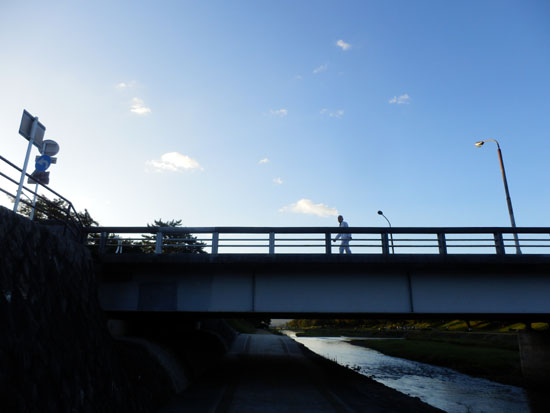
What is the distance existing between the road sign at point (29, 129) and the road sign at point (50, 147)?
435 mm

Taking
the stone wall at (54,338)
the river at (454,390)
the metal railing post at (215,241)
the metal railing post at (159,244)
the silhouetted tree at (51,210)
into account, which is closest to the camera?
the stone wall at (54,338)

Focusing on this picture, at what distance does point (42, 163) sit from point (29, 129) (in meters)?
1.50

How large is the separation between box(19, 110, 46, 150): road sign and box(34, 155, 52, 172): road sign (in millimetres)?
413

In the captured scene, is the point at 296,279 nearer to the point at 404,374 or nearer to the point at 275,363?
the point at 275,363

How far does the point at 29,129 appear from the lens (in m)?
12.7

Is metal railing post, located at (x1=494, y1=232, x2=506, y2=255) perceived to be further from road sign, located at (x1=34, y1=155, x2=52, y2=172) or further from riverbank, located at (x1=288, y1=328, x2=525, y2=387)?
road sign, located at (x1=34, y1=155, x2=52, y2=172)

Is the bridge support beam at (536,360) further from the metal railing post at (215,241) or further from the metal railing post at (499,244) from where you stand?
the metal railing post at (215,241)

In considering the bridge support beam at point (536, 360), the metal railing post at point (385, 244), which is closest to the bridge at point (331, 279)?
the metal railing post at point (385, 244)

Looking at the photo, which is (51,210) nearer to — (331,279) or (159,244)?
(159,244)

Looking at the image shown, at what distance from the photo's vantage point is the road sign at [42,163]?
13641 mm

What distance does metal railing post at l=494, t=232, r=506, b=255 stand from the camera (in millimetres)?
14203

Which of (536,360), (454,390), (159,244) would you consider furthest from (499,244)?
(159,244)

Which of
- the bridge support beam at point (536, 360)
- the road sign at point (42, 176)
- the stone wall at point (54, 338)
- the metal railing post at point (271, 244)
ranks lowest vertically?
the bridge support beam at point (536, 360)

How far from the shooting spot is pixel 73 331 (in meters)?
9.26
